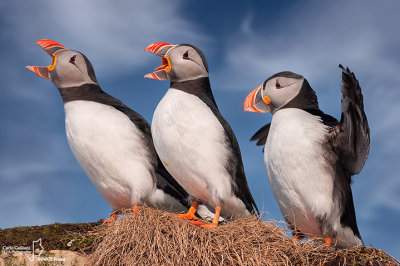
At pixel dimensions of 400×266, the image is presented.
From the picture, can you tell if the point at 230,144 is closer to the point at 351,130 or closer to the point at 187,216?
the point at 187,216

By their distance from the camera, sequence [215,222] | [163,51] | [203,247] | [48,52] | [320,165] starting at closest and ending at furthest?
[203,247] → [320,165] → [215,222] → [163,51] → [48,52]

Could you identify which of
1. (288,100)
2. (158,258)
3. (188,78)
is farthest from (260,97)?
(158,258)

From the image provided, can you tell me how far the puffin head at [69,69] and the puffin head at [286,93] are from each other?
207 cm

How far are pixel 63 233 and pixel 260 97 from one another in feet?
8.20

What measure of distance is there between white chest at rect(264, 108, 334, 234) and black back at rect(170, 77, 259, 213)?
488 millimetres

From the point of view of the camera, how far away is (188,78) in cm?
646

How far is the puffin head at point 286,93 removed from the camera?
607 centimetres

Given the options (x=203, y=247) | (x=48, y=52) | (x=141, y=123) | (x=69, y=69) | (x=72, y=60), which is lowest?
(x=203, y=247)

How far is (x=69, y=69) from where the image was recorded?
686 centimetres

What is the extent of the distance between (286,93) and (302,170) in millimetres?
860

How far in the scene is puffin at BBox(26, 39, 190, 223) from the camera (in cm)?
646

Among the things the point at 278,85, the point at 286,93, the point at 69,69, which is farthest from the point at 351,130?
the point at 69,69

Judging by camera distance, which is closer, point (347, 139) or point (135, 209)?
point (347, 139)

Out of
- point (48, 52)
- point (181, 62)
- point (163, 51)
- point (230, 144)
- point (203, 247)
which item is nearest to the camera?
point (203, 247)
